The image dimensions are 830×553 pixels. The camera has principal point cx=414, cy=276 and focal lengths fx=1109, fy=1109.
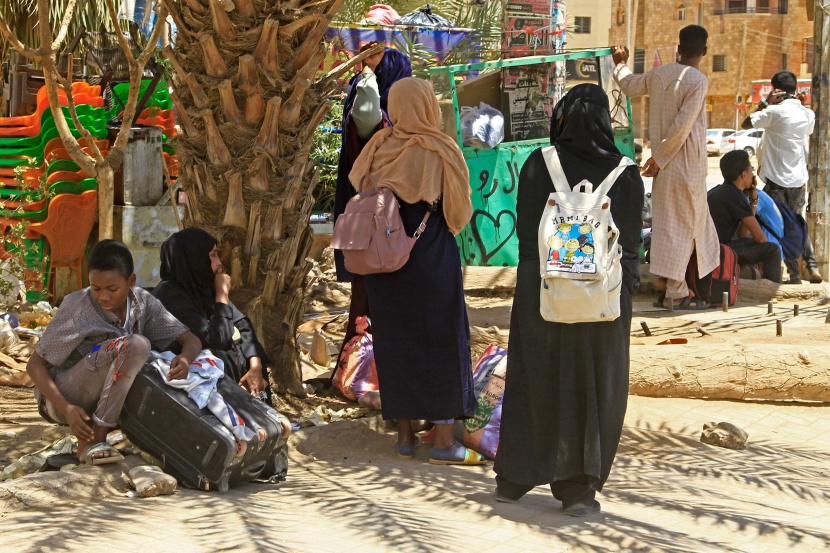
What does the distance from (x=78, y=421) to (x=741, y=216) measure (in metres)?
6.08

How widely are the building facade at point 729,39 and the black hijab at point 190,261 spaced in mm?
44846

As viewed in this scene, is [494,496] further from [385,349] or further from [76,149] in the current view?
[76,149]

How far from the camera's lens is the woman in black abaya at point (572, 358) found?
13.2 feet

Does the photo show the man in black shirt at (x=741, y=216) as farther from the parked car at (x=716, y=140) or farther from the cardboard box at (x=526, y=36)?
the parked car at (x=716, y=140)

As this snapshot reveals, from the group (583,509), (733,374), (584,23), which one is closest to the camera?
(583,509)

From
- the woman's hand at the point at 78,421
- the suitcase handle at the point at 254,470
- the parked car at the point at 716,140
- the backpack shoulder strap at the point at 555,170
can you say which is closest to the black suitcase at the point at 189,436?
the suitcase handle at the point at 254,470

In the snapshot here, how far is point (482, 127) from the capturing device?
884 centimetres

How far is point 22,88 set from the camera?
9.16 metres

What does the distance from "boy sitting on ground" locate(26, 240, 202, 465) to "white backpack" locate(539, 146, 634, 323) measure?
1.45m

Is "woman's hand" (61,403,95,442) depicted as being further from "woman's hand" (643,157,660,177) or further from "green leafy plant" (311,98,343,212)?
"green leafy plant" (311,98,343,212)

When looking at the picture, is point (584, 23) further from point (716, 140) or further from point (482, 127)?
point (482, 127)

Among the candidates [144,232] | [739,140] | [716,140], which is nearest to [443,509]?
[144,232]

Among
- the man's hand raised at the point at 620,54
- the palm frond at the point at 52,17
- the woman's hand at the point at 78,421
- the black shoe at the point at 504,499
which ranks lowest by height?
the black shoe at the point at 504,499

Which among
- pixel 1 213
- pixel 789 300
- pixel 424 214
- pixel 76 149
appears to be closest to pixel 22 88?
pixel 1 213
